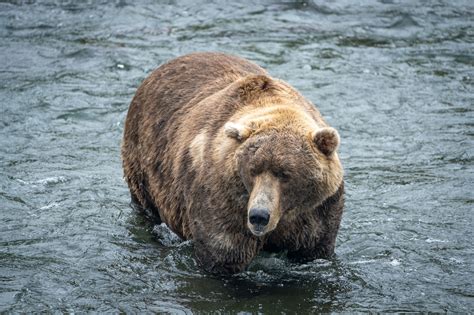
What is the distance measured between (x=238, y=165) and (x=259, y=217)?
49 cm

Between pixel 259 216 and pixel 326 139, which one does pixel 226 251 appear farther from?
pixel 326 139

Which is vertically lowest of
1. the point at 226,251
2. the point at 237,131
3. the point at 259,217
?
the point at 226,251

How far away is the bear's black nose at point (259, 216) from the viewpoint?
588 centimetres

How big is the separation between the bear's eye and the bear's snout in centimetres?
28

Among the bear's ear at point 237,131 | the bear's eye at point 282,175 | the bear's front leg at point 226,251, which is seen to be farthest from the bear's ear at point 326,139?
the bear's front leg at point 226,251

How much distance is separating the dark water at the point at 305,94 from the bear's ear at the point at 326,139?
3.89 feet

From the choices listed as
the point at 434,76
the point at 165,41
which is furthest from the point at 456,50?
the point at 165,41

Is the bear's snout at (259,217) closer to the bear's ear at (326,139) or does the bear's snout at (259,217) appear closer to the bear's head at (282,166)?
the bear's head at (282,166)

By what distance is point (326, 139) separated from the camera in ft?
20.1

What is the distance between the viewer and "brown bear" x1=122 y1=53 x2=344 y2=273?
609 cm

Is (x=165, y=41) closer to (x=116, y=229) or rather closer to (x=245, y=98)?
(x=116, y=229)

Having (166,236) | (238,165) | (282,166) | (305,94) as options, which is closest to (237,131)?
(238,165)

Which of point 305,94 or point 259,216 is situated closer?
point 259,216

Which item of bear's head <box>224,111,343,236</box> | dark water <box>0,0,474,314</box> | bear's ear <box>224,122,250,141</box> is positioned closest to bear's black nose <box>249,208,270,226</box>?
bear's head <box>224,111,343,236</box>
